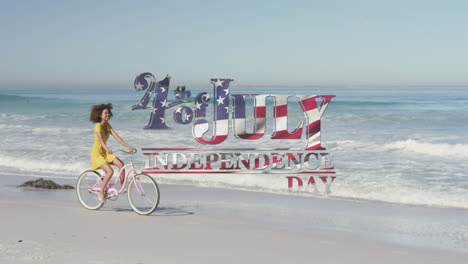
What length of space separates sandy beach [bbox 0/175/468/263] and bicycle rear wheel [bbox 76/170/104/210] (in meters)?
0.14

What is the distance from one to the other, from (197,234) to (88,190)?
226 centimetres

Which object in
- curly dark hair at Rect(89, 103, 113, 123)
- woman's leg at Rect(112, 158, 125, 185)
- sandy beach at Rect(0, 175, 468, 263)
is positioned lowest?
sandy beach at Rect(0, 175, 468, 263)

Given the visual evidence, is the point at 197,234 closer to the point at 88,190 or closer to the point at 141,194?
the point at 141,194

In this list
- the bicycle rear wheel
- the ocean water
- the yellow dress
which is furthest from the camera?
the ocean water

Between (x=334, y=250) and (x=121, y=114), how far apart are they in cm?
3112

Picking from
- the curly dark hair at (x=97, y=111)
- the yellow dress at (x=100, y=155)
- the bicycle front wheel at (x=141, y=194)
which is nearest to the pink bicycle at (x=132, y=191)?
the bicycle front wheel at (x=141, y=194)

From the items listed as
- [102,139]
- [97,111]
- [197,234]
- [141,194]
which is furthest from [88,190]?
[197,234]

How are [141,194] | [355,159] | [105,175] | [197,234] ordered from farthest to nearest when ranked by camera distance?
[355,159] < [105,175] < [141,194] < [197,234]

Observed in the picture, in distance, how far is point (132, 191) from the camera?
744 centimetres

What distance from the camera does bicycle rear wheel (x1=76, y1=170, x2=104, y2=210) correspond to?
772 centimetres

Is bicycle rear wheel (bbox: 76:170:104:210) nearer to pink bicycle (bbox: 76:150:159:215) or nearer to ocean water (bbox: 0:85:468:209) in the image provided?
pink bicycle (bbox: 76:150:159:215)

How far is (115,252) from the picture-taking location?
5434 millimetres

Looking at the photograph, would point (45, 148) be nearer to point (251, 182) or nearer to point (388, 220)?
point (251, 182)

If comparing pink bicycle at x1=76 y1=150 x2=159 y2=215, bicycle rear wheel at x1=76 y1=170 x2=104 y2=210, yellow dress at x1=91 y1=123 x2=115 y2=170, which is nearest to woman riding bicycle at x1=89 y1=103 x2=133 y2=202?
yellow dress at x1=91 y1=123 x2=115 y2=170
